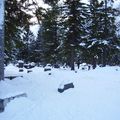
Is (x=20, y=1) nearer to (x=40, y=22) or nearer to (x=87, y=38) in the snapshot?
(x=40, y=22)

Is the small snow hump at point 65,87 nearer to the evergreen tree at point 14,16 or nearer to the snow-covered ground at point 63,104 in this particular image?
the snow-covered ground at point 63,104

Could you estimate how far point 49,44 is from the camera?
51062 millimetres

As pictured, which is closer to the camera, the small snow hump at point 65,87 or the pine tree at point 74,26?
the small snow hump at point 65,87

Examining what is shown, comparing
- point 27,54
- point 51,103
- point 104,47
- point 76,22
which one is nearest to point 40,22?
point 51,103

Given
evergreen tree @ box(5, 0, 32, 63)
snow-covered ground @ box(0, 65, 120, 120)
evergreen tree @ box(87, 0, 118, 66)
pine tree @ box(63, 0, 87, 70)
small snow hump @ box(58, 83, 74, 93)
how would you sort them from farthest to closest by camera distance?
evergreen tree @ box(87, 0, 118, 66) < pine tree @ box(63, 0, 87, 70) < evergreen tree @ box(5, 0, 32, 63) < small snow hump @ box(58, 83, 74, 93) < snow-covered ground @ box(0, 65, 120, 120)

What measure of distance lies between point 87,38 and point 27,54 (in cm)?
2380

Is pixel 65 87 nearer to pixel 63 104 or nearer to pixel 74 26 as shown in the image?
pixel 63 104

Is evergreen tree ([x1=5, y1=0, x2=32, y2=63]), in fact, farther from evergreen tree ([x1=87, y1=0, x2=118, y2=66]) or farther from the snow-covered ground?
evergreen tree ([x1=87, y1=0, x2=118, y2=66])

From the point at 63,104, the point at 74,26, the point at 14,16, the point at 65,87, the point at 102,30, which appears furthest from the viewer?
the point at 102,30

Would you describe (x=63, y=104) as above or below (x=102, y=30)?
below

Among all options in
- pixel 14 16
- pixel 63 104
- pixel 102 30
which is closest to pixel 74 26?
pixel 102 30

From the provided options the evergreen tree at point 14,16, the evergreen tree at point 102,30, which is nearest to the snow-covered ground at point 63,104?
the evergreen tree at point 14,16

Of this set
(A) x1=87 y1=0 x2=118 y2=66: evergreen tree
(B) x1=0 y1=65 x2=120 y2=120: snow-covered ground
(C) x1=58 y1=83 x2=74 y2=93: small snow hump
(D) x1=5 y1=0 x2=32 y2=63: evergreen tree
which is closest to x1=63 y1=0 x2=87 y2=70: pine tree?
(A) x1=87 y1=0 x2=118 y2=66: evergreen tree

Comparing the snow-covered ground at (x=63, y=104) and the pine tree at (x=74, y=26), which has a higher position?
the pine tree at (x=74, y=26)
